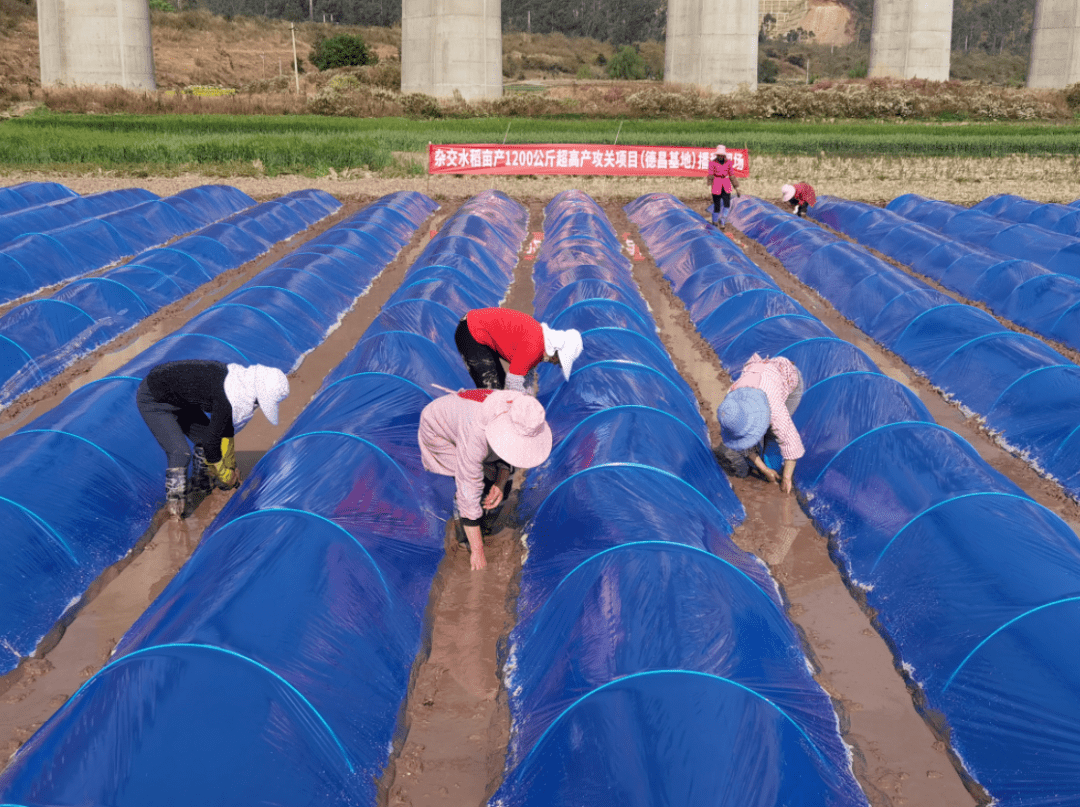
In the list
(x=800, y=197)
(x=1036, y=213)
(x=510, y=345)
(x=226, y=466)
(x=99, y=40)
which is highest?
(x=99, y=40)

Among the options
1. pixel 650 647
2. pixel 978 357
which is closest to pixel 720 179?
pixel 978 357

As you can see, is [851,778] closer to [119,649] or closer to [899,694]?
[899,694]

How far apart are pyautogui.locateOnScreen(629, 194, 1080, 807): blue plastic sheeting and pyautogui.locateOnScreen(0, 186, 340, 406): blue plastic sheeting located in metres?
6.87

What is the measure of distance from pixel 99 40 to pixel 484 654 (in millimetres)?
36679

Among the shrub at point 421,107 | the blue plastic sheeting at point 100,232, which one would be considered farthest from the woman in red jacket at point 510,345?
the shrub at point 421,107

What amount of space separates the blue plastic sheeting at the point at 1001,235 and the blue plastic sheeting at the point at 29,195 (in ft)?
62.8

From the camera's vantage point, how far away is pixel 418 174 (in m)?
25.1

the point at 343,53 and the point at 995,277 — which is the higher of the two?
the point at 343,53

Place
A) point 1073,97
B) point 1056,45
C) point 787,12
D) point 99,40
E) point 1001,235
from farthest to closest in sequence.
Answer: point 787,12
point 1056,45
point 1073,97
point 99,40
point 1001,235

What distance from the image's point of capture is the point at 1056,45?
44094 mm

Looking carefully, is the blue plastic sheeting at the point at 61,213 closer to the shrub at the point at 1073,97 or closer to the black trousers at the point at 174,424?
the black trousers at the point at 174,424

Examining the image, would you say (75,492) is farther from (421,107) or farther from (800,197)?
(421,107)

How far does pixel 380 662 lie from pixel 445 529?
183 centimetres

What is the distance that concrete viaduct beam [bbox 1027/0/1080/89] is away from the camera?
43.4 meters
